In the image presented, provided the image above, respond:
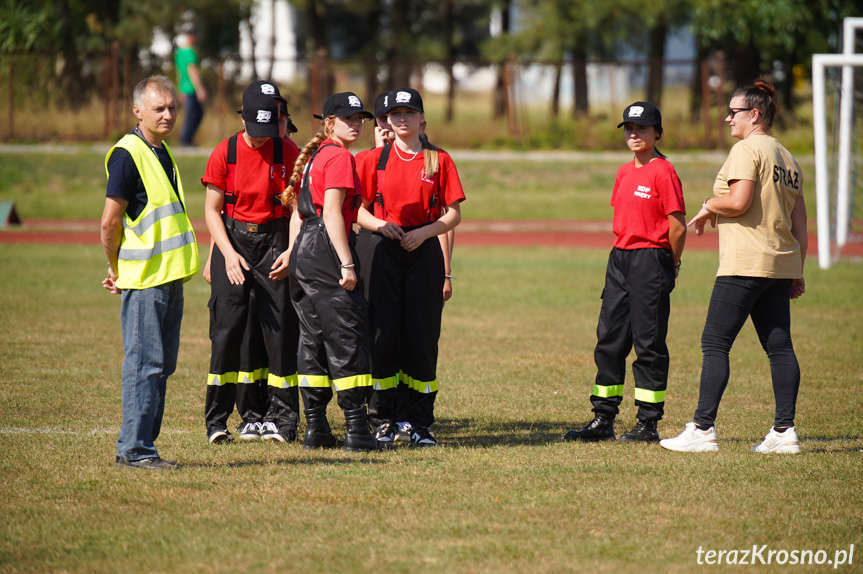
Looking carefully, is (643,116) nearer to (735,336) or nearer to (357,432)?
(735,336)

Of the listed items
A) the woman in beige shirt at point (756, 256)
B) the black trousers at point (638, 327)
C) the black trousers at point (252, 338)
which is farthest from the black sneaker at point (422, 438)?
the woman in beige shirt at point (756, 256)

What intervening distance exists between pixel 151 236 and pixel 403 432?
228cm

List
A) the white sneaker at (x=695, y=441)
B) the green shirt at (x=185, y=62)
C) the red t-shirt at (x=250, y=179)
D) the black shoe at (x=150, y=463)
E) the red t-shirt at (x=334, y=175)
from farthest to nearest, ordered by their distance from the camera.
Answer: the green shirt at (x=185, y=62)
the red t-shirt at (x=250, y=179)
the white sneaker at (x=695, y=441)
the red t-shirt at (x=334, y=175)
the black shoe at (x=150, y=463)

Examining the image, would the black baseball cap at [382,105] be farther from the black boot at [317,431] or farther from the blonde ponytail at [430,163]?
the black boot at [317,431]

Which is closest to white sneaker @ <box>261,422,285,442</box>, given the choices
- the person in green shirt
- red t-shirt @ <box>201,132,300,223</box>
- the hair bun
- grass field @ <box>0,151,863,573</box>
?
grass field @ <box>0,151,863,573</box>

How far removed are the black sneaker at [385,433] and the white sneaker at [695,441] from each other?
1.84 meters

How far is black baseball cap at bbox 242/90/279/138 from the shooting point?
634 centimetres

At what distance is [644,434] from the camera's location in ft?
22.2

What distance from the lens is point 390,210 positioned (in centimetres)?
661

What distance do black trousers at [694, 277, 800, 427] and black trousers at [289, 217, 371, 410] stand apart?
2206 mm

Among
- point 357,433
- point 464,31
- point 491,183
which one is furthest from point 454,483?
point 464,31

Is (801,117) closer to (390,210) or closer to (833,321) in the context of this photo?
(833,321)

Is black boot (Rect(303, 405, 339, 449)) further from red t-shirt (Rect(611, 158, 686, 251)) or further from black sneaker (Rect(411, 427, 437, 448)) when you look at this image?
red t-shirt (Rect(611, 158, 686, 251))

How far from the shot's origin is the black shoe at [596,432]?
267 inches
